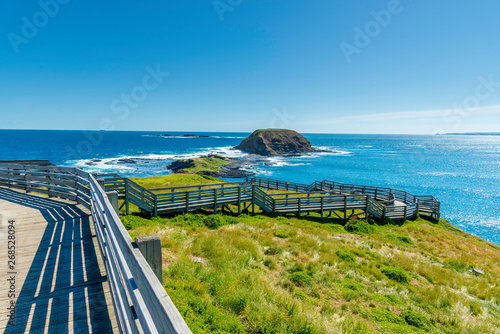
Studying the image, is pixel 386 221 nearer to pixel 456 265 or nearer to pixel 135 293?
pixel 456 265

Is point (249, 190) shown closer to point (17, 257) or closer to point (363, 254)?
point (363, 254)

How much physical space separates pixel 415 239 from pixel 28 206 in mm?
21487

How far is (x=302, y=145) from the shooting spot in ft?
461

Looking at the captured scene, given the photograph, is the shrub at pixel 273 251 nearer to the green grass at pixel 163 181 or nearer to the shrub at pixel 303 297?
the shrub at pixel 303 297

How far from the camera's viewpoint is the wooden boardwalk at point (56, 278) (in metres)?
3.49

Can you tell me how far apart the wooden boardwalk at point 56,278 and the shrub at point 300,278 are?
5194 millimetres

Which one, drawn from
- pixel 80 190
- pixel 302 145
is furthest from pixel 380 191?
pixel 302 145

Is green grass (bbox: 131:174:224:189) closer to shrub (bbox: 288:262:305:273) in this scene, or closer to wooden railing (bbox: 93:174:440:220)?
wooden railing (bbox: 93:174:440:220)

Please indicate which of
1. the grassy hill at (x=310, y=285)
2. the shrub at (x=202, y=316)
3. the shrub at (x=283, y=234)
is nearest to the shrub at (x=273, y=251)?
the grassy hill at (x=310, y=285)

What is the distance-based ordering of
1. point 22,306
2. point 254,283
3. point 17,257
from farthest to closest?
point 254,283
point 17,257
point 22,306

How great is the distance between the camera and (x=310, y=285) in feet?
24.7

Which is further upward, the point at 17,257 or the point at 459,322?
the point at 17,257

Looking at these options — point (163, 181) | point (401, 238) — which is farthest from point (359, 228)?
point (163, 181)

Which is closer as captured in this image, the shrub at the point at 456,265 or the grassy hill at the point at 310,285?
the grassy hill at the point at 310,285
